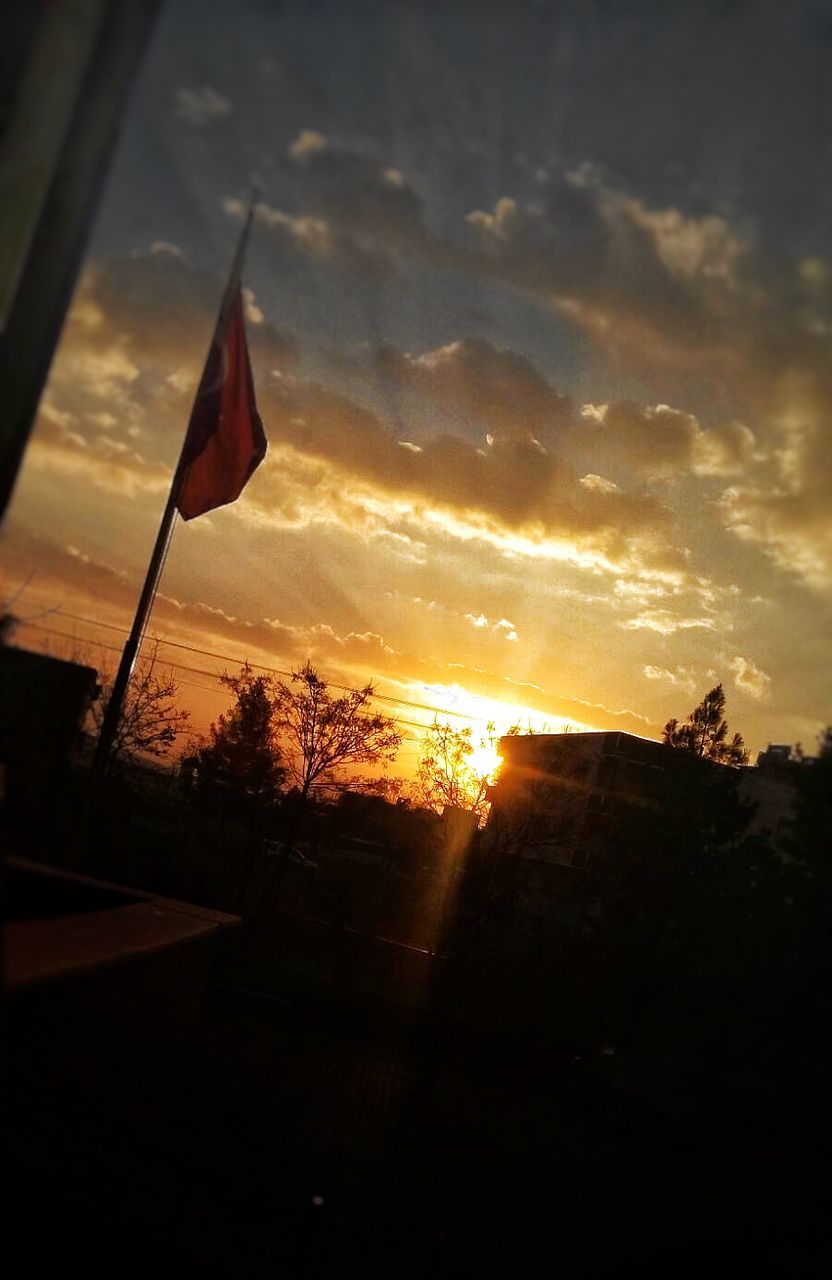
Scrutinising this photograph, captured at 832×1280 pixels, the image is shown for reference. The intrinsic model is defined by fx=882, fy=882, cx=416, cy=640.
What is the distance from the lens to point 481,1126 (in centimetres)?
755

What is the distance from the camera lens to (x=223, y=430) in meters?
5.96

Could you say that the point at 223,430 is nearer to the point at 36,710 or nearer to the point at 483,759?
the point at 36,710

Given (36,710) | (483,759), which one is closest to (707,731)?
(483,759)

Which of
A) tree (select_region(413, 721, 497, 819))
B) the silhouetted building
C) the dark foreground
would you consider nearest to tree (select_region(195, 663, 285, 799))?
tree (select_region(413, 721, 497, 819))

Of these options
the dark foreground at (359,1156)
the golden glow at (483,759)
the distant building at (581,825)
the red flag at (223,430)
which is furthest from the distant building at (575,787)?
the red flag at (223,430)

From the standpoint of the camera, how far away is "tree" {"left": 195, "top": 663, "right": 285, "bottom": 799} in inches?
852

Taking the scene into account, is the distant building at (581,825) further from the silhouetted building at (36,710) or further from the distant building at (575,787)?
the silhouetted building at (36,710)

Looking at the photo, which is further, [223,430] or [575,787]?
[575,787]

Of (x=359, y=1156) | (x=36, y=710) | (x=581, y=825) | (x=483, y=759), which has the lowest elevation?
(x=359, y=1156)

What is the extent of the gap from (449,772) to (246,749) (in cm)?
550

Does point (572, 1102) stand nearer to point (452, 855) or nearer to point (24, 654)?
point (24, 654)

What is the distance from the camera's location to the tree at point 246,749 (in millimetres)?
21641

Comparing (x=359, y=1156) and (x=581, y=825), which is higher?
(x=581, y=825)

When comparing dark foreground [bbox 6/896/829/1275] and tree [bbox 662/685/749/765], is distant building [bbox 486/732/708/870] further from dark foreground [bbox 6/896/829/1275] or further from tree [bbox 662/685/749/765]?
dark foreground [bbox 6/896/829/1275]
